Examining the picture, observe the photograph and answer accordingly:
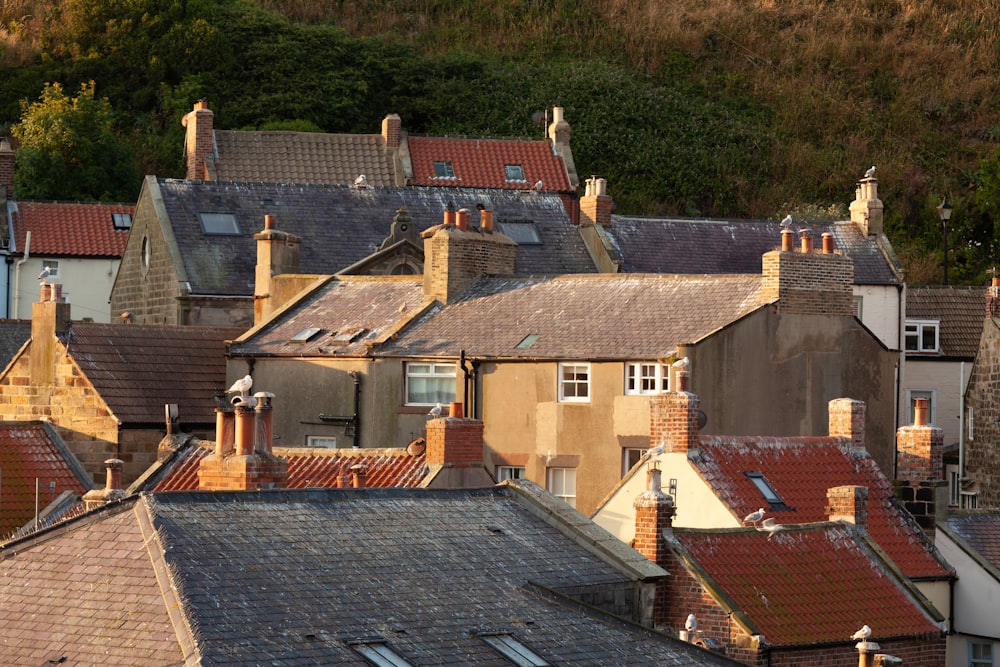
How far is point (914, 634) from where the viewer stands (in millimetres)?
29625

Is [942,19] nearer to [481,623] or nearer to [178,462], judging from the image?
[178,462]

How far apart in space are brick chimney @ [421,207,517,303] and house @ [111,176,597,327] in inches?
191

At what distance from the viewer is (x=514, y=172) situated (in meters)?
66.2

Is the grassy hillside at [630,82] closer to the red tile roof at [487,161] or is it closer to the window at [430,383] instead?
the red tile roof at [487,161]

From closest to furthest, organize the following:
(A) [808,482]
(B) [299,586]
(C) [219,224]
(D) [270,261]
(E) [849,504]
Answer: (B) [299,586], (E) [849,504], (A) [808,482], (D) [270,261], (C) [219,224]

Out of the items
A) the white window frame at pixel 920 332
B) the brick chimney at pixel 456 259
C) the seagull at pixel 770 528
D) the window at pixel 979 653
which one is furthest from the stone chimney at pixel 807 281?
the white window frame at pixel 920 332

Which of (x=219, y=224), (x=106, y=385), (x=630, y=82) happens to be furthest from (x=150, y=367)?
(x=630, y=82)

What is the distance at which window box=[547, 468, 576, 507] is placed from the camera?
132 feet

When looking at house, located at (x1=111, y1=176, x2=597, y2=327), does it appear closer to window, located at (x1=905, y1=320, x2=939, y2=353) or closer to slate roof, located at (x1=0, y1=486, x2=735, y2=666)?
window, located at (x1=905, y1=320, x2=939, y2=353)

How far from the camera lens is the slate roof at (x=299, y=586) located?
20.4m

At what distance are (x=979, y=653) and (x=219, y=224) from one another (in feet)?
78.6

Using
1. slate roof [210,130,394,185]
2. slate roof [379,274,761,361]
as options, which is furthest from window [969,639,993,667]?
slate roof [210,130,394,185]

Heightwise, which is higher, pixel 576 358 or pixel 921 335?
pixel 921 335

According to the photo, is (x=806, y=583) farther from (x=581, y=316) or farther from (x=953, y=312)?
(x=953, y=312)
